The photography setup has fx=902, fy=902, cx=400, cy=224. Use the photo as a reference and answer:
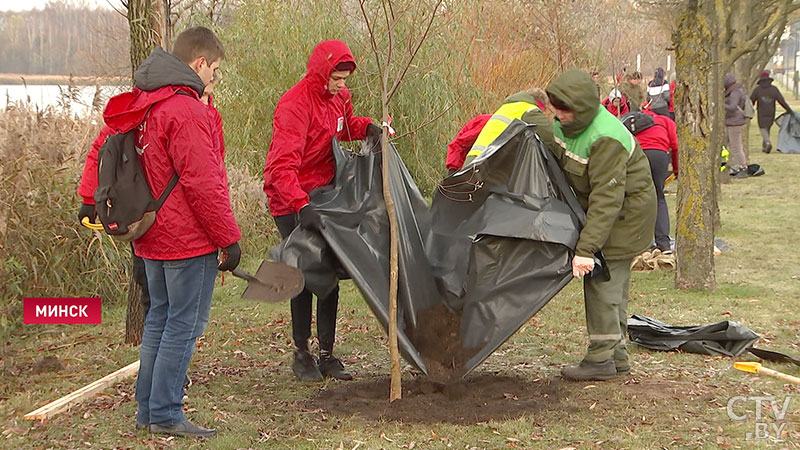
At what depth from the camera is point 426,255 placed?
518cm

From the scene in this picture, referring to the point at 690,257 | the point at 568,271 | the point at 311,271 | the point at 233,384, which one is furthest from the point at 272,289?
the point at 690,257

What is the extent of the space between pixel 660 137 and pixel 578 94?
5.03 metres

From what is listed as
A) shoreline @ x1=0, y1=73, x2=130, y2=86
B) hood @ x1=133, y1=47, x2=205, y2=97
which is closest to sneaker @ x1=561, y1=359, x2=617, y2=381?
hood @ x1=133, y1=47, x2=205, y2=97

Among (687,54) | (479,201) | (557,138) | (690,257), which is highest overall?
(687,54)

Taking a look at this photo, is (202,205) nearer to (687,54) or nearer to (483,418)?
(483,418)

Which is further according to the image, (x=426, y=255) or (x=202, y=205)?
(x=426, y=255)

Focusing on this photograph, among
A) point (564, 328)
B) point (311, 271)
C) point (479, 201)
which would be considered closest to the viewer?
point (311, 271)

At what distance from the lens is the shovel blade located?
457 cm

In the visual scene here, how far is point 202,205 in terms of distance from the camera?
407 cm

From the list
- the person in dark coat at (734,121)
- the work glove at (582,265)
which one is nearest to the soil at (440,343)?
the work glove at (582,265)

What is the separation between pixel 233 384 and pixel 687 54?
491cm

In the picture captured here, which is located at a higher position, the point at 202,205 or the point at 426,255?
the point at 202,205

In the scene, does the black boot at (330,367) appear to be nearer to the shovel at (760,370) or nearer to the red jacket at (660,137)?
the shovel at (760,370)

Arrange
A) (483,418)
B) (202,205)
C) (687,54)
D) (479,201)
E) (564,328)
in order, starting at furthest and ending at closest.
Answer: (687,54) → (564,328) → (479,201) → (483,418) → (202,205)
